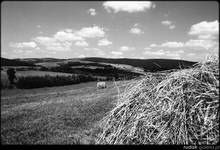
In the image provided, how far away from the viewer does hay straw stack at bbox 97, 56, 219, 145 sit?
3025 mm

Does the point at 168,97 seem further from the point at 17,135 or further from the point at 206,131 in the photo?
the point at 17,135

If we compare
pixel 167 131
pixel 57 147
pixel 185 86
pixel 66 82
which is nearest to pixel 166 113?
pixel 167 131

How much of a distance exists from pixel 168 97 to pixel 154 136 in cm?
70

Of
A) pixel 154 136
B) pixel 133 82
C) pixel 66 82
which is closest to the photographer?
pixel 154 136

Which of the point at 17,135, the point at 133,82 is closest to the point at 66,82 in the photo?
the point at 17,135

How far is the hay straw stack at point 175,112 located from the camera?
303 cm

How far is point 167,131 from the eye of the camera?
10.7ft

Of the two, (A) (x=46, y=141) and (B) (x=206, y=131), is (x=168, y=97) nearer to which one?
(B) (x=206, y=131)

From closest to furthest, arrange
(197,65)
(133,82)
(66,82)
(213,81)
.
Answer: (213,81) → (197,65) → (133,82) → (66,82)

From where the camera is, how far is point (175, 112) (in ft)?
10.7

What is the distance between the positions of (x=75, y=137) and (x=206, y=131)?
15.3 ft

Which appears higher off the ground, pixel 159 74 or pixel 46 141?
pixel 159 74

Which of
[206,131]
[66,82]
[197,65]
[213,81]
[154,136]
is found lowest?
[66,82]

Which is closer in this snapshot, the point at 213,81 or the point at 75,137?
the point at 213,81
